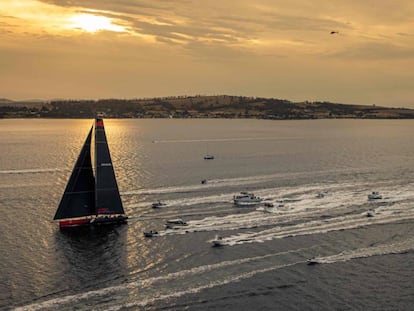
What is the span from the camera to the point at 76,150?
579 feet

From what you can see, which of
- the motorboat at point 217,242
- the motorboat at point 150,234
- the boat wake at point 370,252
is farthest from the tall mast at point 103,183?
the boat wake at point 370,252

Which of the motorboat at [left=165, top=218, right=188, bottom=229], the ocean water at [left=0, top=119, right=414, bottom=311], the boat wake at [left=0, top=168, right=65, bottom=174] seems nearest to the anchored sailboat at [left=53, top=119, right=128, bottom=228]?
the ocean water at [left=0, top=119, right=414, bottom=311]

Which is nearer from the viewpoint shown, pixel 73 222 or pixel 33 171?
pixel 73 222

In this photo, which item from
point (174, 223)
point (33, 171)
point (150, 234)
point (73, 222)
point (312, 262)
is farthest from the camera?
point (33, 171)

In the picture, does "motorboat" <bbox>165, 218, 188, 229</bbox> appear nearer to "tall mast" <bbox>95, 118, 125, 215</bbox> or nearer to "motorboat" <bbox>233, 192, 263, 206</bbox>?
"tall mast" <bbox>95, 118, 125, 215</bbox>

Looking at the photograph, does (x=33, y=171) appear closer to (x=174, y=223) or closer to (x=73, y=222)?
(x=73, y=222)

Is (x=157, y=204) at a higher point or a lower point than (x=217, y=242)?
higher

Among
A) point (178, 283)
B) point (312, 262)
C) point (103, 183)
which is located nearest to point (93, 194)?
point (103, 183)

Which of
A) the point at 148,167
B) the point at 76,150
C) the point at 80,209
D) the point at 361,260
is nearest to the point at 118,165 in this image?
the point at 148,167

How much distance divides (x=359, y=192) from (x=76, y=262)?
54893 mm

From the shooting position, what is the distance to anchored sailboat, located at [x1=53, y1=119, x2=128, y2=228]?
69.9 m

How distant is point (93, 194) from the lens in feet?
236

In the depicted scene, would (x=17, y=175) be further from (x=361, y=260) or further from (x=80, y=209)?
(x=361, y=260)

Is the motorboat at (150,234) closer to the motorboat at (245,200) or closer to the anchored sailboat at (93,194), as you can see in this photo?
the anchored sailboat at (93,194)
